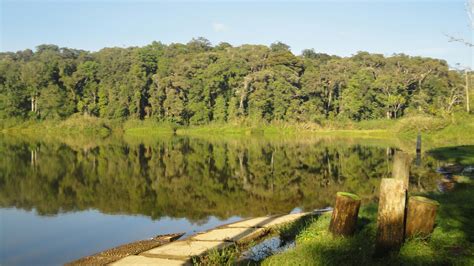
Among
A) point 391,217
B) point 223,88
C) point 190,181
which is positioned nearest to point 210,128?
point 223,88

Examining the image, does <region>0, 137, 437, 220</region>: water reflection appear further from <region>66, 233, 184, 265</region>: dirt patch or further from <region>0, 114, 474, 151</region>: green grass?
<region>0, 114, 474, 151</region>: green grass

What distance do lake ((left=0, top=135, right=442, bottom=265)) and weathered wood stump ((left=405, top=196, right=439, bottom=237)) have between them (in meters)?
4.43

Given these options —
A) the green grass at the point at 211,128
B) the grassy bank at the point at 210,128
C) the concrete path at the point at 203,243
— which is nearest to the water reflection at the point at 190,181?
the concrete path at the point at 203,243

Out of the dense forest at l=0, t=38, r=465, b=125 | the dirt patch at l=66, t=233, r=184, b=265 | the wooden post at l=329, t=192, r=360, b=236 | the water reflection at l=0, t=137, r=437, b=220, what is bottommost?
the water reflection at l=0, t=137, r=437, b=220

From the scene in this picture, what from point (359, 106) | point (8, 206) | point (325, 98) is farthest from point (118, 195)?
point (325, 98)

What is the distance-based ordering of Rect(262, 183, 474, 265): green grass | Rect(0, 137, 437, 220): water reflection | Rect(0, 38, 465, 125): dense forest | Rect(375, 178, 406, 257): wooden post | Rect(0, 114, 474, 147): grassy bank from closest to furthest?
1. Rect(262, 183, 474, 265): green grass
2. Rect(375, 178, 406, 257): wooden post
3. Rect(0, 137, 437, 220): water reflection
4. Rect(0, 114, 474, 147): grassy bank
5. Rect(0, 38, 465, 125): dense forest

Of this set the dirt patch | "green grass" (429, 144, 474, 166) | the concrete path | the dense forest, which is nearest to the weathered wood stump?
the concrete path

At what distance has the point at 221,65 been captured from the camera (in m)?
48.1

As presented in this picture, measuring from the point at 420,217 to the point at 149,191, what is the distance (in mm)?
9275

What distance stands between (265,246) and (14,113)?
48.5m

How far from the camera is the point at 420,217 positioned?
5.44 meters

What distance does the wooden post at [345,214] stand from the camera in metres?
5.88

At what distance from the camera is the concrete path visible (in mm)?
5958

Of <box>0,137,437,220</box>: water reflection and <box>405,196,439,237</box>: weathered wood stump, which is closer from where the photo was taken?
<box>405,196,439,237</box>: weathered wood stump
